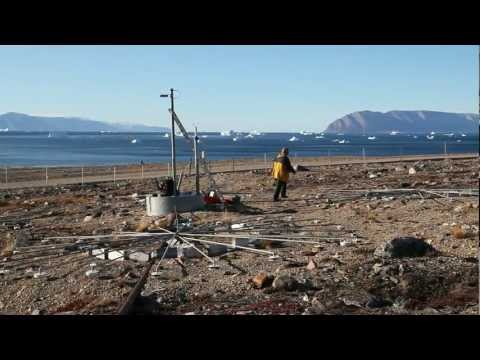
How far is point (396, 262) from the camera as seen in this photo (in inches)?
343

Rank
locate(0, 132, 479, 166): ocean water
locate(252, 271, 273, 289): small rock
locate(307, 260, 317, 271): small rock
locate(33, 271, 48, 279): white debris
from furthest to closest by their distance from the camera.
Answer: locate(0, 132, 479, 166): ocean water, locate(33, 271, 48, 279): white debris, locate(307, 260, 317, 271): small rock, locate(252, 271, 273, 289): small rock

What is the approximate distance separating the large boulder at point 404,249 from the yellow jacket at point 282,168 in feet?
22.3

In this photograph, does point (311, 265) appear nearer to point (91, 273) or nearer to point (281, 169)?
point (91, 273)

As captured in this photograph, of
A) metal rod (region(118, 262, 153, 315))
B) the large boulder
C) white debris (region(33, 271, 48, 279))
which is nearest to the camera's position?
metal rod (region(118, 262, 153, 315))

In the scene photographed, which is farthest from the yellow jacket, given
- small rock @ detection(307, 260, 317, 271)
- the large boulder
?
small rock @ detection(307, 260, 317, 271)

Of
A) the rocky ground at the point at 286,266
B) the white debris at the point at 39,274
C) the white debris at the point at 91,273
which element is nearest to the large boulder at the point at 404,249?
the rocky ground at the point at 286,266

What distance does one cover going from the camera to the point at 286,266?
893 cm

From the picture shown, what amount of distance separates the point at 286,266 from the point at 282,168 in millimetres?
7298

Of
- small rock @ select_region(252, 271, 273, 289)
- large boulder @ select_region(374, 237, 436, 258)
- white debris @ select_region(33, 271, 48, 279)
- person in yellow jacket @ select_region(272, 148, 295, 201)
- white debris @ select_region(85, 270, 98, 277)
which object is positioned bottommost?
white debris @ select_region(33, 271, 48, 279)

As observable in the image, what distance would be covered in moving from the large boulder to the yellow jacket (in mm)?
6807

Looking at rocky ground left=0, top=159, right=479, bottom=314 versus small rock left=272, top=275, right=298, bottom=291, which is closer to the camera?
rocky ground left=0, top=159, right=479, bottom=314

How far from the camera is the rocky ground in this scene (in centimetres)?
723

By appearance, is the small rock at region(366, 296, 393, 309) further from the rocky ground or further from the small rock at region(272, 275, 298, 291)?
the small rock at region(272, 275, 298, 291)

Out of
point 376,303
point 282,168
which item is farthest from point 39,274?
point 282,168
